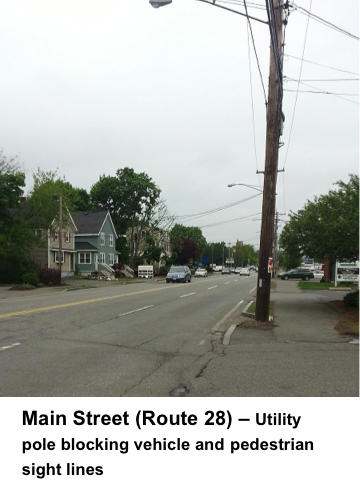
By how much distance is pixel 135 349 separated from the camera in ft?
32.1

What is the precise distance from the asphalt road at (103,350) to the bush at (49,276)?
20470mm

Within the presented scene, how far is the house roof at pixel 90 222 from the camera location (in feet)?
189

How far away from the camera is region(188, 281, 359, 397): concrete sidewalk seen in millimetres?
6680

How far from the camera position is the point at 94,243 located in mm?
57062

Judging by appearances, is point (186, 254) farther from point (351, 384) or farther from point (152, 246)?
point (351, 384)

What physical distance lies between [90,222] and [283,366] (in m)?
52.8

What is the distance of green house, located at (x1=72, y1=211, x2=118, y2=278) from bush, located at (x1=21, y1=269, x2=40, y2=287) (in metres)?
18.3

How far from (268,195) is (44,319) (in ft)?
24.7

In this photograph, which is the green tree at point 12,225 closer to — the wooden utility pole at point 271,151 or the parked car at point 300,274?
the wooden utility pole at point 271,151

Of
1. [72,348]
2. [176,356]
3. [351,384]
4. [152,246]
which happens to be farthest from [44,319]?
[152,246]

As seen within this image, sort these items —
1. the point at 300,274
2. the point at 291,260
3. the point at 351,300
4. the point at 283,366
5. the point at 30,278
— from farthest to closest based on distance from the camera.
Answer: the point at 300,274 < the point at 291,260 < the point at 30,278 < the point at 351,300 < the point at 283,366

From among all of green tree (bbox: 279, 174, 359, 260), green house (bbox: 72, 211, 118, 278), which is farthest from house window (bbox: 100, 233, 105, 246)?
green tree (bbox: 279, 174, 359, 260)

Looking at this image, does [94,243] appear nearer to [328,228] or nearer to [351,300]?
[351,300]

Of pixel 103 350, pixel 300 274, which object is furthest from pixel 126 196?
pixel 103 350
